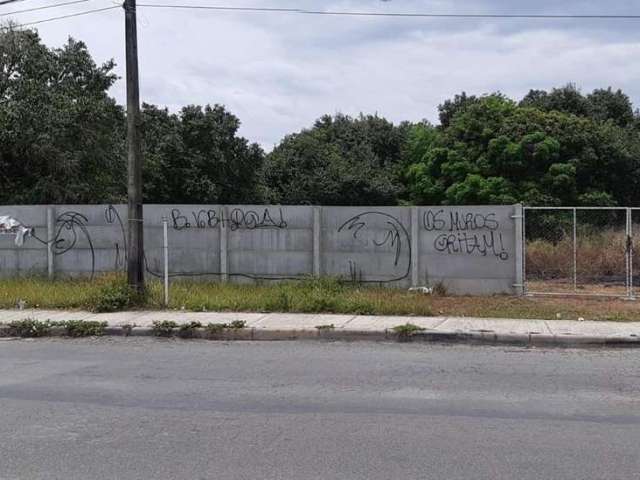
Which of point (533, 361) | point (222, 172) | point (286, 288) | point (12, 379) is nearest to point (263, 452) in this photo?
point (12, 379)

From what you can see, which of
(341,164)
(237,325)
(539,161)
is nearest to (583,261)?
(237,325)

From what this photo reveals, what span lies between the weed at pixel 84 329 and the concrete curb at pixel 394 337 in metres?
0.10

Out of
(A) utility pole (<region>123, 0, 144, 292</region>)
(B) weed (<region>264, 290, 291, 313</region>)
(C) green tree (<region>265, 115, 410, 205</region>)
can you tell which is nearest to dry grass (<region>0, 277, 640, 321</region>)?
(B) weed (<region>264, 290, 291, 313</region>)

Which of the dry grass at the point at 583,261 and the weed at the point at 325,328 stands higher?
the dry grass at the point at 583,261

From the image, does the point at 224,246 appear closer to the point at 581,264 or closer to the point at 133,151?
the point at 133,151

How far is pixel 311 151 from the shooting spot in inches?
1919

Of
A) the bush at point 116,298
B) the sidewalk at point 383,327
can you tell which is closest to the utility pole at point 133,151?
the bush at point 116,298

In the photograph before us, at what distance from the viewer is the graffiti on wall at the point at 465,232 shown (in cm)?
1446

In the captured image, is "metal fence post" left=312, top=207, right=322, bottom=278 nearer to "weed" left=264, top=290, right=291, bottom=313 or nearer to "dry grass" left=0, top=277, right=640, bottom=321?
"dry grass" left=0, top=277, right=640, bottom=321

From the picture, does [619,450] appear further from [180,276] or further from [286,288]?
[180,276]

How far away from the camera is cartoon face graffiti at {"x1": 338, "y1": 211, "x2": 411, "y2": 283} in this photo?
14.9m

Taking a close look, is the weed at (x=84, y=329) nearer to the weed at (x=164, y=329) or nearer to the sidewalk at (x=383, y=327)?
the sidewalk at (x=383, y=327)

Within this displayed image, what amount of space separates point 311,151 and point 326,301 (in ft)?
121

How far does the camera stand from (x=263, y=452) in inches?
203
